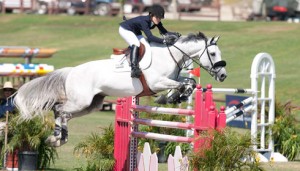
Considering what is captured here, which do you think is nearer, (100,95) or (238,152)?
(238,152)

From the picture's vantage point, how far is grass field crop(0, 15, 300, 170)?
1287 inches

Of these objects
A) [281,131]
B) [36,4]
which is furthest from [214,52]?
[36,4]

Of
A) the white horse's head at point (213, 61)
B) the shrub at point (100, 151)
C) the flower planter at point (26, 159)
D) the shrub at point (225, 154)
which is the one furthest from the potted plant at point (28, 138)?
the shrub at point (225, 154)

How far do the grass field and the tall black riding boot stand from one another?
46.6 feet

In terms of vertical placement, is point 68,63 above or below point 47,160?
above

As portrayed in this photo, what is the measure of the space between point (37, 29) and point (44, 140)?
113 feet

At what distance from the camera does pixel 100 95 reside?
12195mm

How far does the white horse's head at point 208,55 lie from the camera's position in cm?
1158

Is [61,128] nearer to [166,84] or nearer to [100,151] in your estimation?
[100,151]

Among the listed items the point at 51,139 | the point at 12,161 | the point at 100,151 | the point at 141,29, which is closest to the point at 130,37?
the point at 141,29

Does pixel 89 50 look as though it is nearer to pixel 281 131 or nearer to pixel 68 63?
pixel 68 63

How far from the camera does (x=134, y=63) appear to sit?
11531 millimetres

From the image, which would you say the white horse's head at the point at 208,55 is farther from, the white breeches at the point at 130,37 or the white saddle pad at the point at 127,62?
the white breeches at the point at 130,37

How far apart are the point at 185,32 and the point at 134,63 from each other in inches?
1154
